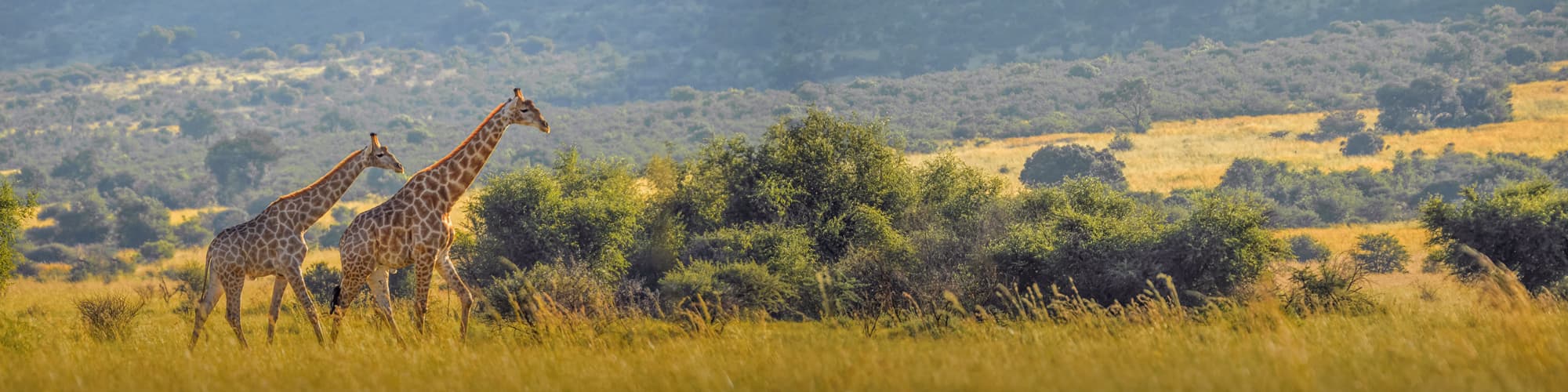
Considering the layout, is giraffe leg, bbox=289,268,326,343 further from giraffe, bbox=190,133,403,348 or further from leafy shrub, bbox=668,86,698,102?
leafy shrub, bbox=668,86,698,102

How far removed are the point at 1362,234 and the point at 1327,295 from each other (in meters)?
31.8

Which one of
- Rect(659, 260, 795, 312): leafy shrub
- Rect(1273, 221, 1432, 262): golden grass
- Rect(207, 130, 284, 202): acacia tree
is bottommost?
Rect(1273, 221, 1432, 262): golden grass

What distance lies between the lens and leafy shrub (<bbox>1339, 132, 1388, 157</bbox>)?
7781 centimetres

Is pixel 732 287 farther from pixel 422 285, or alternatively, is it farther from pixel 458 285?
pixel 422 285

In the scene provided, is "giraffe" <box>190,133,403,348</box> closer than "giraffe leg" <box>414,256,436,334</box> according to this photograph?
Yes

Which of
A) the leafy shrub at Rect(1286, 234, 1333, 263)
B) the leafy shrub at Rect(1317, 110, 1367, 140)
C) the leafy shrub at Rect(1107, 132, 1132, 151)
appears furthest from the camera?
the leafy shrub at Rect(1107, 132, 1132, 151)

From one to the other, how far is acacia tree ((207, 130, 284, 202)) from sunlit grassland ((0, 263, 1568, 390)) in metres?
95.9

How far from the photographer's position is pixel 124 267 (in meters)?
60.8

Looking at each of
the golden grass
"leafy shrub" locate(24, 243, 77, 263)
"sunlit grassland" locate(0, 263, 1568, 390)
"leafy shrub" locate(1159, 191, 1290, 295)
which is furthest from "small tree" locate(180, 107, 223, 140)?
"sunlit grassland" locate(0, 263, 1568, 390)

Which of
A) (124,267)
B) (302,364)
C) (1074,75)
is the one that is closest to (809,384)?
(302,364)

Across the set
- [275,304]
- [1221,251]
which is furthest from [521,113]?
[1221,251]

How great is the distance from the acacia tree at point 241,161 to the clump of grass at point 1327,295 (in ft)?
316

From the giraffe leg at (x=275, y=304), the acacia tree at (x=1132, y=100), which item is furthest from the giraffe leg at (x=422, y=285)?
the acacia tree at (x=1132, y=100)

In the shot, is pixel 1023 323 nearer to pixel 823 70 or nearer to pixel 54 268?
Answer: pixel 54 268
